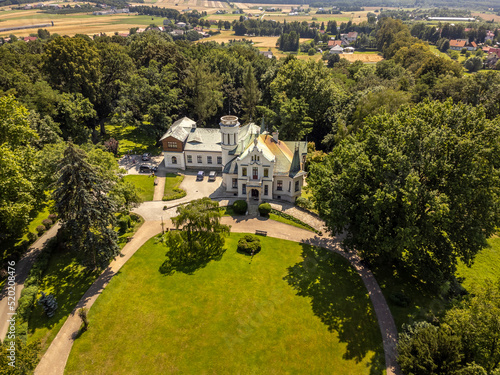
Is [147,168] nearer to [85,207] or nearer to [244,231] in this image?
[244,231]

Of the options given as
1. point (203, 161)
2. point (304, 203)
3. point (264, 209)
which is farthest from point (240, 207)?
point (203, 161)

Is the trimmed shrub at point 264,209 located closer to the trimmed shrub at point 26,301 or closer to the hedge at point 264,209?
the hedge at point 264,209

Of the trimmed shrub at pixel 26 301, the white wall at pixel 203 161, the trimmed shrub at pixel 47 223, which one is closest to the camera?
the trimmed shrub at pixel 26 301

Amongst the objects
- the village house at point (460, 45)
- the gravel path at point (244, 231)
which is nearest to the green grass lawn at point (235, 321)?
the gravel path at point (244, 231)

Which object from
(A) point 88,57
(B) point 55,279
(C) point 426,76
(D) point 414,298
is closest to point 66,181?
(B) point 55,279

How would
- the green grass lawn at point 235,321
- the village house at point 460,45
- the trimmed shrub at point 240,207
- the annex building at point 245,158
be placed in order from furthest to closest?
the village house at point 460,45 < the annex building at point 245,158 < the trimmed shrub at point 240,207 < the green grass lawn at point 235,321

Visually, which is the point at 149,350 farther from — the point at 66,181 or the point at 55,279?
the point at 66,181

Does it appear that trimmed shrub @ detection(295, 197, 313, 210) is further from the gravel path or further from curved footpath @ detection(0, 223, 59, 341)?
curved footpath @ detection(0, 223, 59, 341)

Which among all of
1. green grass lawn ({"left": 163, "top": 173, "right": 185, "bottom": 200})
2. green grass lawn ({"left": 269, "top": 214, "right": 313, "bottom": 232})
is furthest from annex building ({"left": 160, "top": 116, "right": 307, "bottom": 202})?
green grass lawn ({"left": 269, "top": 214, "right": 313, "bottom": 232})
